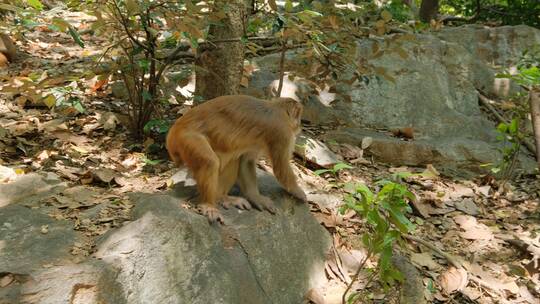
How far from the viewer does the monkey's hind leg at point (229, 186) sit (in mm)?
4465

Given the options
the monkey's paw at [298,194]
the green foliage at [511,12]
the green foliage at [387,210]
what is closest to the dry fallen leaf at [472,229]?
the monkey's paw at [298,194]

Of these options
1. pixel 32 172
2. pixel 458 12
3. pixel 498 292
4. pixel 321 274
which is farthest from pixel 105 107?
pixel 458 12

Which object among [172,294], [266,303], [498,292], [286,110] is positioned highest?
[286,110]

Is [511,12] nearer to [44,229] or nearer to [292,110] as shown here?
[292,110]

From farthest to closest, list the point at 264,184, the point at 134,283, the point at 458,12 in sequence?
the point at 458,12 → the point at 264,184 → the point at 134,283

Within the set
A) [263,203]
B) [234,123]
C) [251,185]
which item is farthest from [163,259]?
[234,123]

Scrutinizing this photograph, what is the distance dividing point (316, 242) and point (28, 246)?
250 centimetres

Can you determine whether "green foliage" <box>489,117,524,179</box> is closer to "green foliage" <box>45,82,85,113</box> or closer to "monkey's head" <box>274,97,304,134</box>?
"monkey's head" <box>274,97,304,134</box>

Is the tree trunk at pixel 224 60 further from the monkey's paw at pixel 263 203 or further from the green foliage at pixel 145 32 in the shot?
the monkey's paw at pixel 263 203

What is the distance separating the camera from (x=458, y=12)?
14594 mm

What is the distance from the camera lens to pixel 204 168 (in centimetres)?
414

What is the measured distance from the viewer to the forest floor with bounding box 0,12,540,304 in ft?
15.1

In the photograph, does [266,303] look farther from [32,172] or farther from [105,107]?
[105,107]

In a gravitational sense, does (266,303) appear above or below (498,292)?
above
